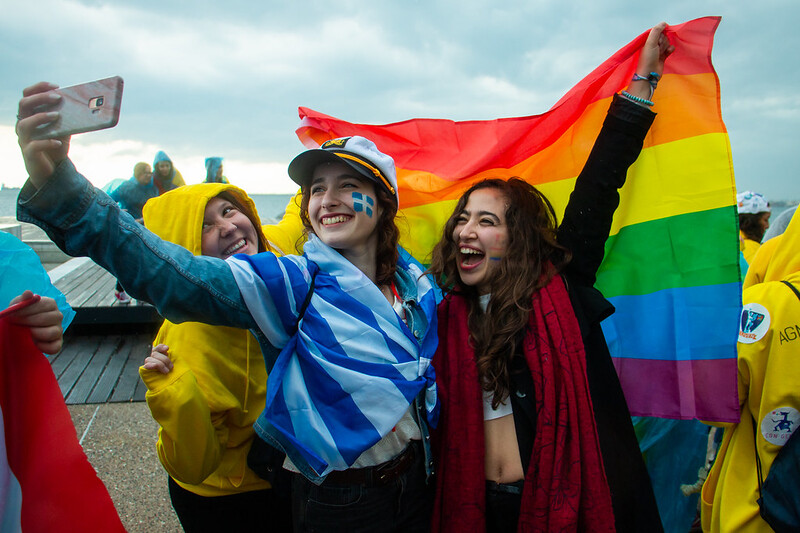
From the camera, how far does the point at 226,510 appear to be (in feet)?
6.35

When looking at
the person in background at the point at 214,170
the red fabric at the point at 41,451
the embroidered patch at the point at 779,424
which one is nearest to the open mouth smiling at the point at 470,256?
the embroidered patch at the point at 779,424

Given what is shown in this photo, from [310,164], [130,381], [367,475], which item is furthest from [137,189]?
[367,475]

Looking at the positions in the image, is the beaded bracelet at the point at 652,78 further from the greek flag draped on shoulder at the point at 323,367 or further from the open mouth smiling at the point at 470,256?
the greek flag draped on shoulder at the point at 323,367

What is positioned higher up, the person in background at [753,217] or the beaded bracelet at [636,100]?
the beaded bracelet at [636,100]

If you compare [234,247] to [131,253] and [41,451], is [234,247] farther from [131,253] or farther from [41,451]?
[41,451]

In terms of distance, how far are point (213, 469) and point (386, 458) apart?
676 millimetres

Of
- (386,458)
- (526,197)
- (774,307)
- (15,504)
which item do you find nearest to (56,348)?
(15,504)

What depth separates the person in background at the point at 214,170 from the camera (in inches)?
277

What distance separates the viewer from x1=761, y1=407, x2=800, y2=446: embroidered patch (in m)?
1.81

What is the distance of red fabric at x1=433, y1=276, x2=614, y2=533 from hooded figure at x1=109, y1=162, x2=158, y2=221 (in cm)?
565

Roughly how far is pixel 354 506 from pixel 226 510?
68 cm

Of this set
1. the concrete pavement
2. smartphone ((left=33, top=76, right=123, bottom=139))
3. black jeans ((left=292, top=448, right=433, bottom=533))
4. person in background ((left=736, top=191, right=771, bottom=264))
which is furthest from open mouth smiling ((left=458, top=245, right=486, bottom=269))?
person in background ((left=736, top=191, right=771, bottom=264))

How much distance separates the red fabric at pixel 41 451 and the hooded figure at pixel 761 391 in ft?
7.73

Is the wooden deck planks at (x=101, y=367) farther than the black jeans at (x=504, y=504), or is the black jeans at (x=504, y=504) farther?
the wooden deck planks at (x=101, y=367)
